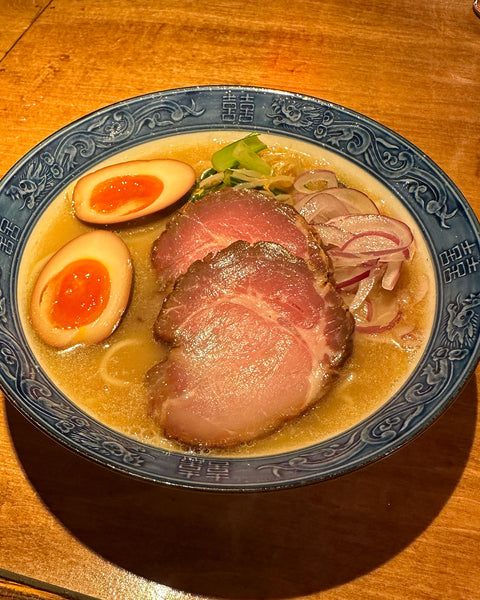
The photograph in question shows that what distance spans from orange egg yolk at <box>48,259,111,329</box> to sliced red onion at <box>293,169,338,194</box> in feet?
2.43

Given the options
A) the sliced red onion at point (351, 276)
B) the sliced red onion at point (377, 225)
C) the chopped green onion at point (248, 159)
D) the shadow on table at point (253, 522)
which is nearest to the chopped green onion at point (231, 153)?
the chopped green onion at point (248, 159)

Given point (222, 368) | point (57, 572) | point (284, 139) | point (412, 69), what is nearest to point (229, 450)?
point (222, 368)

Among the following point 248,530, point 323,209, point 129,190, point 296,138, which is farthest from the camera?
point 296,138

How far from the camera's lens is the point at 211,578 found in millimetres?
1414

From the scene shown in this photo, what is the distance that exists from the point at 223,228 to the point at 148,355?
46 centimetres

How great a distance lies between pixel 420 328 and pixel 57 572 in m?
1.16

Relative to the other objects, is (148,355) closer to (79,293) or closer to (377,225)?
(79,293)

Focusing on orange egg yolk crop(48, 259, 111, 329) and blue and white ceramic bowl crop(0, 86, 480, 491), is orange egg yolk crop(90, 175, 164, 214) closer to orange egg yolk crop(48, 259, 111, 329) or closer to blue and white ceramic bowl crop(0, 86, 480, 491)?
blue and white ceramic bowl crop(0, 86, 480, 491)

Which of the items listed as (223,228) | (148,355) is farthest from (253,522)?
(223,228)

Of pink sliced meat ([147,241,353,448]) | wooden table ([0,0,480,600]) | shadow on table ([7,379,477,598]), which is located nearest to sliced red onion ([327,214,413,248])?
pink sliced meat ([147,241,353,448])

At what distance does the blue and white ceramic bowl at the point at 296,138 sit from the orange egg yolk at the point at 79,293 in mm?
117

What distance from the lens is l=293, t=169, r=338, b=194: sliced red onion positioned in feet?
6.64

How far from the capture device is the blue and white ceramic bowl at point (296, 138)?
4.27ft

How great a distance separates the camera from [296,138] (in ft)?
7.13
